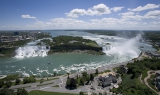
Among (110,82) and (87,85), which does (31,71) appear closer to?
(87,85)

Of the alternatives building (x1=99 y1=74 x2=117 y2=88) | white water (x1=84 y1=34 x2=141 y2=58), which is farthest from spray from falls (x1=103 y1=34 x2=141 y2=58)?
building (x1=99 y1=74 x2=117 y2=88)

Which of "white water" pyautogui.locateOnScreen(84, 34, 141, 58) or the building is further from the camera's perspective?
"white water" pyautogui.locateOnScreen(84, 34, 141, 58)

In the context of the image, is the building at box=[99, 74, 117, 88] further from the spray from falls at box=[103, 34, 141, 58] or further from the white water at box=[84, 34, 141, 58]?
the spray from falls at box=[103, 34, 141, 58]

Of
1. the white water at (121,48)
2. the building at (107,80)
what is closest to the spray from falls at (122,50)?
the white water at (121,48)

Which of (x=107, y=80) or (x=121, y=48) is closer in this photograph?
(x=107, y=80)

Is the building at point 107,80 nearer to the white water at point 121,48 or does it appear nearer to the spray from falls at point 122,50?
the white water at point 121,48

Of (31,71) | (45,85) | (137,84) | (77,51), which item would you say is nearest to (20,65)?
(31,71)

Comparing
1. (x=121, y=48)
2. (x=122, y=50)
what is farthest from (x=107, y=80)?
(x=121, y=48)

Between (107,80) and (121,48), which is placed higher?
(121,48)

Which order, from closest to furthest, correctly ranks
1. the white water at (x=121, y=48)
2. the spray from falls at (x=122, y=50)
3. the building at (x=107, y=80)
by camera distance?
the building at (x=107, y=80)
the spray from falls at (x=122, y=50)
the white water at (x=121, y=48)

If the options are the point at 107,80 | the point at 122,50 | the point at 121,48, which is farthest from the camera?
the point at 121,48

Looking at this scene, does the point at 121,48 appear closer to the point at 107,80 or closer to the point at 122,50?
the point at 122,50
